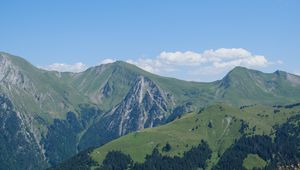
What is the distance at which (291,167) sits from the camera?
30156 mm
